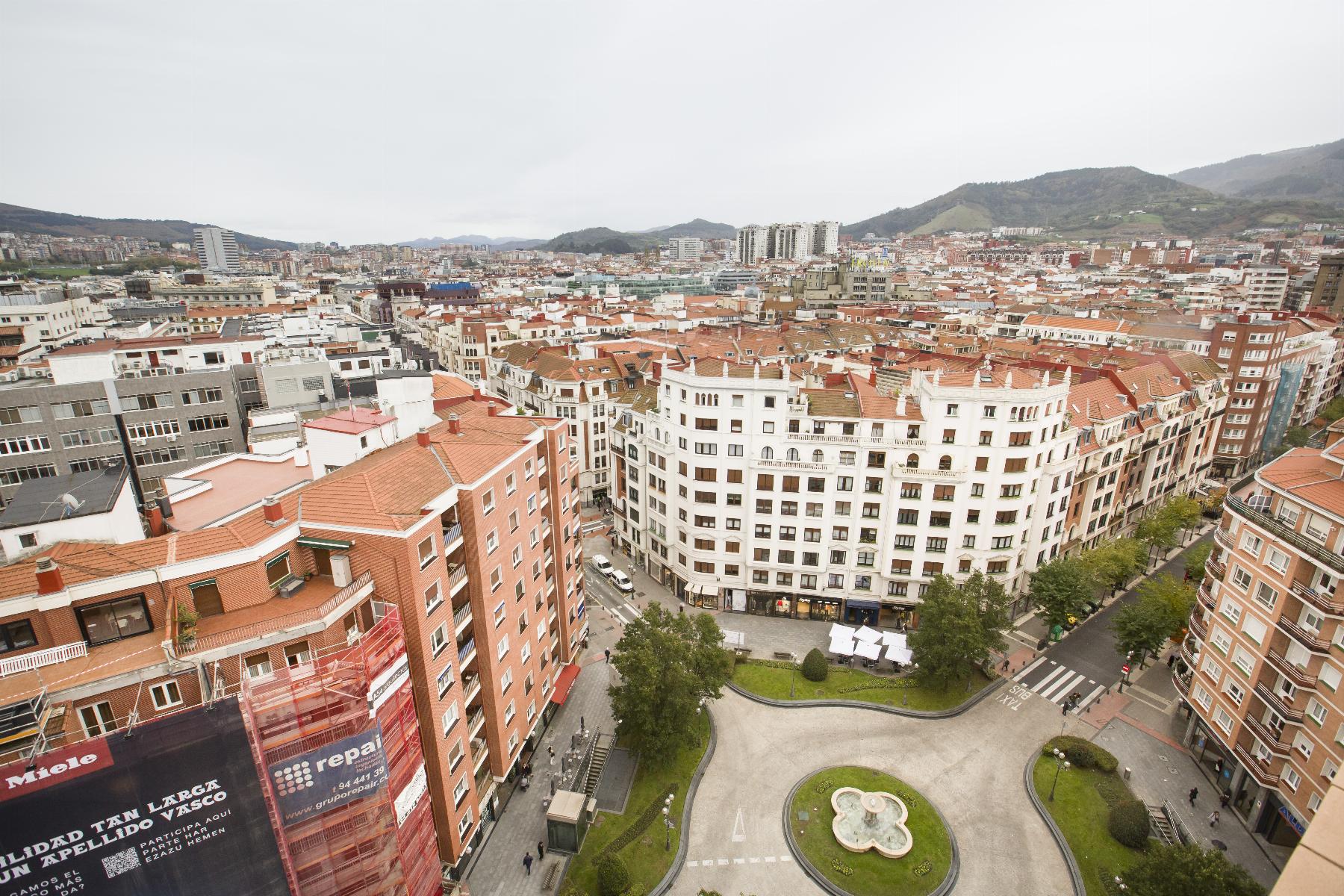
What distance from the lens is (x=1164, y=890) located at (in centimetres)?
3272

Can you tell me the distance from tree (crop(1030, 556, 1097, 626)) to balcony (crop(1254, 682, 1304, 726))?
1643cm

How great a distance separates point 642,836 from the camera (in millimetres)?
41719

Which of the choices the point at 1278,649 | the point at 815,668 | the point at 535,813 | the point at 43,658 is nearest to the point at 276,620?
the point at 43,658

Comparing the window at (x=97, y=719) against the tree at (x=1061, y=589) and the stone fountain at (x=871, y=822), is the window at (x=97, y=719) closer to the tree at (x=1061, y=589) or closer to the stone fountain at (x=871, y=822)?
the stone fountain at (x=871, y=822)

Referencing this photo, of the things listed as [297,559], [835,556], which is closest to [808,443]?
[835,556]

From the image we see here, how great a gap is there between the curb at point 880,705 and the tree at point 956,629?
2077 mm

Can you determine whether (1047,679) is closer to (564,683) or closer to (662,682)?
(662,682)

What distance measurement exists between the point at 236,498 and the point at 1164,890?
2188 inches

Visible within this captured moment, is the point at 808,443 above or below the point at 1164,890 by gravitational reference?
above

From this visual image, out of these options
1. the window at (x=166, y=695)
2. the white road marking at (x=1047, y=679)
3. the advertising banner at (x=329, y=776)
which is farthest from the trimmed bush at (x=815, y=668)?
the window at (x=166, y=695)

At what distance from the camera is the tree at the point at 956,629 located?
5122 cm

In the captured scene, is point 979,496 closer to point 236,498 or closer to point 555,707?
point 555,707

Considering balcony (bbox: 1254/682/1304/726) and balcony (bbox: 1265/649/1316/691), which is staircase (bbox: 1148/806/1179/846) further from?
balcony (bbox: 1265/649/1316/691)

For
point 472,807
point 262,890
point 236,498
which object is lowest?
point 472,807
